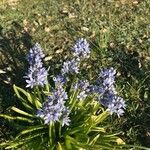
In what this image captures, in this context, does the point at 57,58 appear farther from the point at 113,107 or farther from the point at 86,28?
the point at 113,107

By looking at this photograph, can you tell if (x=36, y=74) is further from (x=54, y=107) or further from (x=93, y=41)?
(x=93, y=41)

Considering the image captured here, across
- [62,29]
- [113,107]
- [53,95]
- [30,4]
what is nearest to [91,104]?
[113,107]

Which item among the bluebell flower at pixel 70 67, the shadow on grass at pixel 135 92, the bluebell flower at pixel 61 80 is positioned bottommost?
the shadow on grass at pixel 135 92

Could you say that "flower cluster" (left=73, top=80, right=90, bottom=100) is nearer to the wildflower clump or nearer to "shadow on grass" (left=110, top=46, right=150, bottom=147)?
the wildflower clump

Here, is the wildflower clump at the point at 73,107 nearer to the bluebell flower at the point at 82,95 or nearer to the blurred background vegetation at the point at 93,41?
the bluebell flower at the point at 82,95

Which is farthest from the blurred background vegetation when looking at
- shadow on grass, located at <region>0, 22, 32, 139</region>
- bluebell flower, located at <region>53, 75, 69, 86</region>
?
bluebell flower, located at <region>53, 75, 69, 86</region>

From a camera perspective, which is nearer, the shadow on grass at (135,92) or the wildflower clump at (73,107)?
the wildflower clump at (73,107)

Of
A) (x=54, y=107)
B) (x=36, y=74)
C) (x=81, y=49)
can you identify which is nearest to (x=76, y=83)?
(x=81, y=49)

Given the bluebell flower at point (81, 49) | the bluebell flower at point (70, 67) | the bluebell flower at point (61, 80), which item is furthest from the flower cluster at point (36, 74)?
the bluebell flower at point (81, 49)
